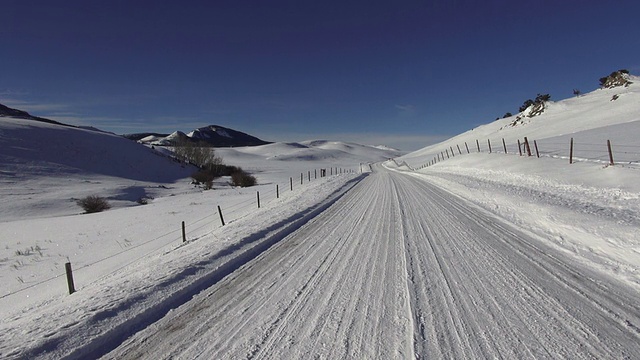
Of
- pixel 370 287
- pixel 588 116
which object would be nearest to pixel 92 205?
pixel 370 287

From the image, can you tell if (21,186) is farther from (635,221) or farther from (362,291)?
(635,221)

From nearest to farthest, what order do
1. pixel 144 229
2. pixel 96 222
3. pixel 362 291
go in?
pixel 362 291
pixel 144 229
pixel 96 222

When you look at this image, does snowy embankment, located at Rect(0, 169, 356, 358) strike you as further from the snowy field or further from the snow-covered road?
the snow-covered road

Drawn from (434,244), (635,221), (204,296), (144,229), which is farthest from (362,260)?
(144,229)

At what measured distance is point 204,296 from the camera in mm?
5477

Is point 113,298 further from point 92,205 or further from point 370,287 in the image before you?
point 92,205

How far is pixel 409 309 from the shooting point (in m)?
4.46

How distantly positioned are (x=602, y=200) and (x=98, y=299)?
533 inches

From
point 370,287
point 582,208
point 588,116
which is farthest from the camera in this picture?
point 588,116

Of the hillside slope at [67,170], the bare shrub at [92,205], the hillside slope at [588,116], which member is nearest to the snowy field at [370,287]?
the bare shrub at [92,205]

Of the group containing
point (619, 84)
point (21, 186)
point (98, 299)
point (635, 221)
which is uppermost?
point (619, 84)

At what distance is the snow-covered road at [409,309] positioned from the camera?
3.62 meters

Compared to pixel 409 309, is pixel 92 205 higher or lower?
higher

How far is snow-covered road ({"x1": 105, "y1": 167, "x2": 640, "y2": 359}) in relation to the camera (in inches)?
143
